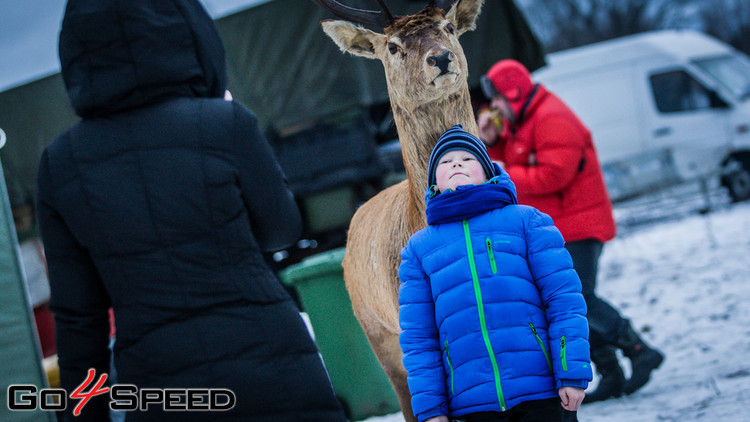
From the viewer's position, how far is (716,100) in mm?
11453

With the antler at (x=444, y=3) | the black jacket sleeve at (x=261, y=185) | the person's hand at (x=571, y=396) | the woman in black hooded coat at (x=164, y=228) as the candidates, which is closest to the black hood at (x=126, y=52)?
the woman in black hooded coat at (x=164, y=228)

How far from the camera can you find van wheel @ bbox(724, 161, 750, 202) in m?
11.3

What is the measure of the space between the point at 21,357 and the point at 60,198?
7.25 feet

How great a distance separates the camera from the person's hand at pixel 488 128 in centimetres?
393

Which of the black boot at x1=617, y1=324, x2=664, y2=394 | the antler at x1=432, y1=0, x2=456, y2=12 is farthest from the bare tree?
the antler at x1=432, y1=0, x2=456, y2=12

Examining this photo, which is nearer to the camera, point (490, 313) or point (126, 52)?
point (126, 52)

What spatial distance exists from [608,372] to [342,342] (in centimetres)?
177

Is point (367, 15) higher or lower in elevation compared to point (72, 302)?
higher

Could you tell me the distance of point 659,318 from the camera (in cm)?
607

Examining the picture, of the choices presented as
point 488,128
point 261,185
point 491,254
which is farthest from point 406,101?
point 488,128

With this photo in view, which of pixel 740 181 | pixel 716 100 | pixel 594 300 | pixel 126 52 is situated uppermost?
pixel 126 52

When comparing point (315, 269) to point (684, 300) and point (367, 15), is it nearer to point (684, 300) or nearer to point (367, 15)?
point (367, 15)

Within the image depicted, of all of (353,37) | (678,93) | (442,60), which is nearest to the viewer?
(442,60)

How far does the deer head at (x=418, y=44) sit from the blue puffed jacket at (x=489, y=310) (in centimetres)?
54
